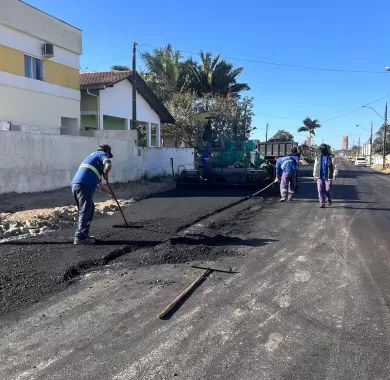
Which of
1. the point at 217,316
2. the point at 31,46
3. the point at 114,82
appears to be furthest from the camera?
the point at 114,82

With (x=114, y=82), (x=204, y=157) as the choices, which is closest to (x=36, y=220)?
(x=204, y=157)

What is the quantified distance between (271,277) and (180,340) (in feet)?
7.47

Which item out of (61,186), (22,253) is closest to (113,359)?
(22,253)

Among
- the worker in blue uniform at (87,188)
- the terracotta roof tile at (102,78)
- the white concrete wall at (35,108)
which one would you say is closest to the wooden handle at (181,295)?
the worker in blue uniform at (87,188)

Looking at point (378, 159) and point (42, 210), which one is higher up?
point (378, 159)

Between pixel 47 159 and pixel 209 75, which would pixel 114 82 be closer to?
pixel 47 159

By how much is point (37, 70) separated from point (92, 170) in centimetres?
1509

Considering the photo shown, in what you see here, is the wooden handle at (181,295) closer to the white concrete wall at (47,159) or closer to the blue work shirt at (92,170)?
the blue work shirt at (92,170)

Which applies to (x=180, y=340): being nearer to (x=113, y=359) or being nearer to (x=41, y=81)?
(x=113, y=359)

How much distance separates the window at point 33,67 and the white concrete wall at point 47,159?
451 centimetres

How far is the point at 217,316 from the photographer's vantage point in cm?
475

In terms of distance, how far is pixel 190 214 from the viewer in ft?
38.2

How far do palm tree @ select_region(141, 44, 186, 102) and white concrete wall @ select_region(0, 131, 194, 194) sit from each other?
64.1 ft

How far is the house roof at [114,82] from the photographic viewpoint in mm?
26125
